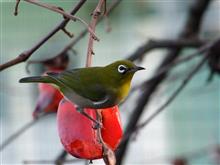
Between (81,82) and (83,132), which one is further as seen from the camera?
(81,82)

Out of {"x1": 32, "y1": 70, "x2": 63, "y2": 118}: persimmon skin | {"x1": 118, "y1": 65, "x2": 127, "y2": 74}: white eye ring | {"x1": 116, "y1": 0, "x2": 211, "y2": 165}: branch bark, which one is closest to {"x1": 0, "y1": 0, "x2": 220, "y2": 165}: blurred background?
{"x1": 116, "y1": 0, "x2": 211, "y2": 165}: branch bark

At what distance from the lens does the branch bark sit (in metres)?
1.96

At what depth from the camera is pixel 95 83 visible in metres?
1.28

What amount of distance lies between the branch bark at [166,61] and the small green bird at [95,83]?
563 mm

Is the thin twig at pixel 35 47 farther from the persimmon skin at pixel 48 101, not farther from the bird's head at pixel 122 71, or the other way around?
the persimmon skin at pixel 48 101

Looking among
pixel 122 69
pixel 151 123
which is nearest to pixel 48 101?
pixel 122 69

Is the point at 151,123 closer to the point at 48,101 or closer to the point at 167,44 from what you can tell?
the point at 167,44

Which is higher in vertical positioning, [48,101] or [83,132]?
[83,132]

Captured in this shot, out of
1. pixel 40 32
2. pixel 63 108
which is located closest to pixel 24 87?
pixel 40 32

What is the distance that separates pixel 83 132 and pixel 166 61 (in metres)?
0.98

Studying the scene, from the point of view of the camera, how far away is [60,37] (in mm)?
6246

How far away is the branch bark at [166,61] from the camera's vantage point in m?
1.96

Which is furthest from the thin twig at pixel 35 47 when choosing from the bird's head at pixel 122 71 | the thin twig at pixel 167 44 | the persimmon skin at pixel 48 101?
the thin twig at pixel 167 44

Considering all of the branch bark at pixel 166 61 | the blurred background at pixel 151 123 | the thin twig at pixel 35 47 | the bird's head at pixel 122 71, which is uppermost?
the thin twig at pixel 35 47
